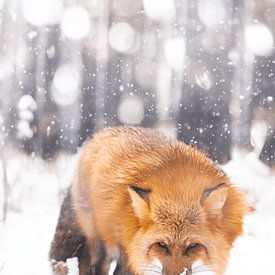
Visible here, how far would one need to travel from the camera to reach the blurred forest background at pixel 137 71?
2293mm

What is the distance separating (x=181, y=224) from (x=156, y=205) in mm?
129

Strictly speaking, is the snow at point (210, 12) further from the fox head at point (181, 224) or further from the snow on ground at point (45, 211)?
the fox head at point (181, 224)

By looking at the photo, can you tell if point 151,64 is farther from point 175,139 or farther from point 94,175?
point 94,175

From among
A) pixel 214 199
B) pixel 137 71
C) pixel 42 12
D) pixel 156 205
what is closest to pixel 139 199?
pixel 156 205

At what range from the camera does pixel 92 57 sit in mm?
2330

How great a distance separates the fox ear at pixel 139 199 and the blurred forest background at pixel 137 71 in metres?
0.57

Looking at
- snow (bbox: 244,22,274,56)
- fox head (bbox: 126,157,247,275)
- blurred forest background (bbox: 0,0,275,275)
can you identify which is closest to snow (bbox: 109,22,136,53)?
blurred forest background (bbox: 0,0,275,275)

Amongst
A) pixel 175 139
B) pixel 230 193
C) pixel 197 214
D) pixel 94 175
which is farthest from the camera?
pixel 175 139

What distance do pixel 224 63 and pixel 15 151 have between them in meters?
1.23

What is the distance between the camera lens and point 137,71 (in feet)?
7.59

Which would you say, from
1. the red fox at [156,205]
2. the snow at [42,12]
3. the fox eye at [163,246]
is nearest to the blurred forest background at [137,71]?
the snow at [42,12]

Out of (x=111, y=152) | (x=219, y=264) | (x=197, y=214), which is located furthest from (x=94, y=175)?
(x=219, y=264)

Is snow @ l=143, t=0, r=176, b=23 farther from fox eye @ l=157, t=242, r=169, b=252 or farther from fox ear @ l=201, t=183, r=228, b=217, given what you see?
fox eye @ l=157, t=242, r=169, b=252

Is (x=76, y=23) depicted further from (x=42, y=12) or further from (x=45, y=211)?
(x=45, y=211)
